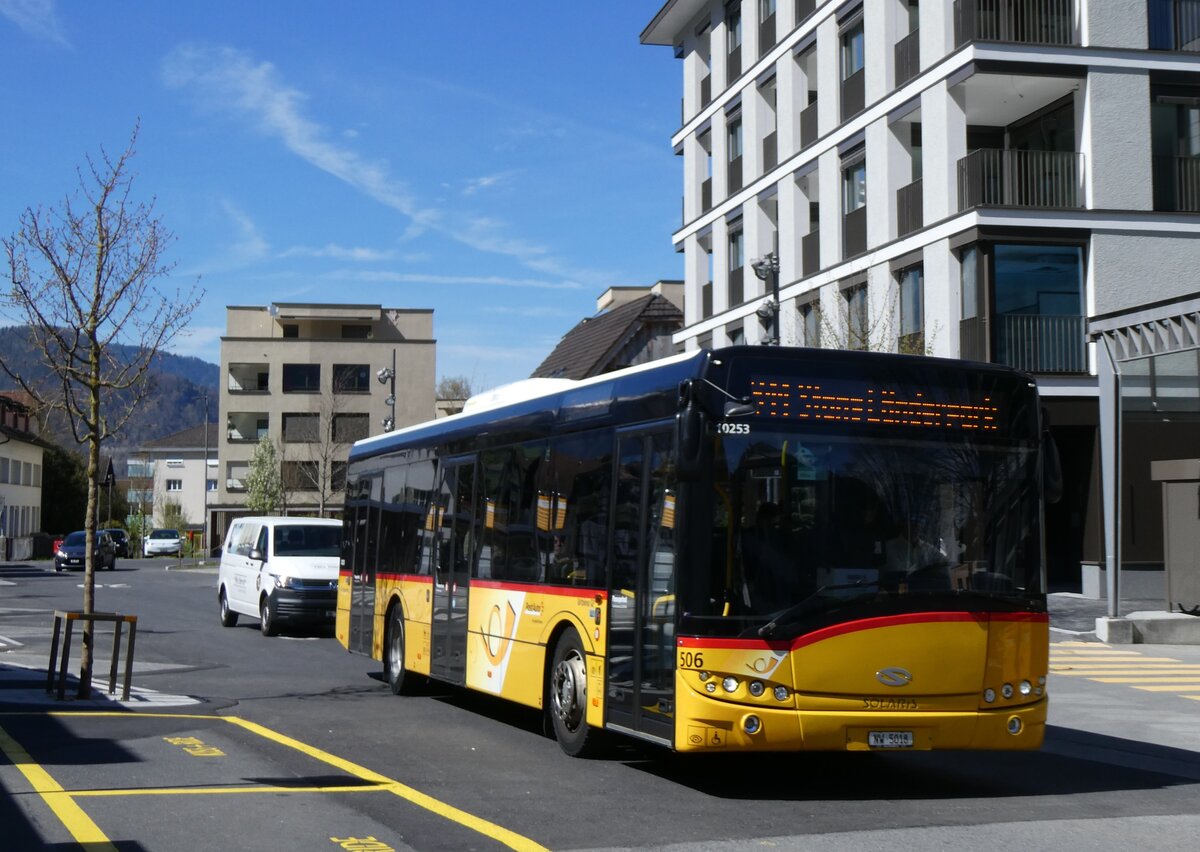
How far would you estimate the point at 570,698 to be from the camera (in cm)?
1115

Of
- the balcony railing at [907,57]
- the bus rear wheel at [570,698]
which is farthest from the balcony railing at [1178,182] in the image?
the bus rear wheel at [570,698]

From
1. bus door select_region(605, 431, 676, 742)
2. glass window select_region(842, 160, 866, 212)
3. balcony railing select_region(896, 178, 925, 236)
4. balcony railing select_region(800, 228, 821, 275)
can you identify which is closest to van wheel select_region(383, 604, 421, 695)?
bus door select_region(605, 431, 676, 742)

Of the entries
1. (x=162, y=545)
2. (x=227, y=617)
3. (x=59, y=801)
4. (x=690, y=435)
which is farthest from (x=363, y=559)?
(x=162, y=545)

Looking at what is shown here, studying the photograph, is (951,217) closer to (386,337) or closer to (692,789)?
(692,789)

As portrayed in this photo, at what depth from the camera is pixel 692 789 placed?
386 inches

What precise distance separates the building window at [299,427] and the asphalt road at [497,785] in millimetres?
73502

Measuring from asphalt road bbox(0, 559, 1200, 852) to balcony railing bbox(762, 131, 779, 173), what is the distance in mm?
26074

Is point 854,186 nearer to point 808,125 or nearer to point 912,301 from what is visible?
point 808,125

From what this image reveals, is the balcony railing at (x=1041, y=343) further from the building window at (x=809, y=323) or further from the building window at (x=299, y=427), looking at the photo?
the building window at (x=299, y=427)

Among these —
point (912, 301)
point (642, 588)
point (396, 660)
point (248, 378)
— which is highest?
point (248, 378)

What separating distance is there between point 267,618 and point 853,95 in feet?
64.0

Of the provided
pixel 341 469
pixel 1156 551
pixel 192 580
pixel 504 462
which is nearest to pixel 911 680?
pixel 504 462

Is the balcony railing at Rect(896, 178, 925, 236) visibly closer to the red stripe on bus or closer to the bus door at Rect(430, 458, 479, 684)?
the bus door at Rect(430, 458, 479, 684)

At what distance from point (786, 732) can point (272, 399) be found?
271 ft
